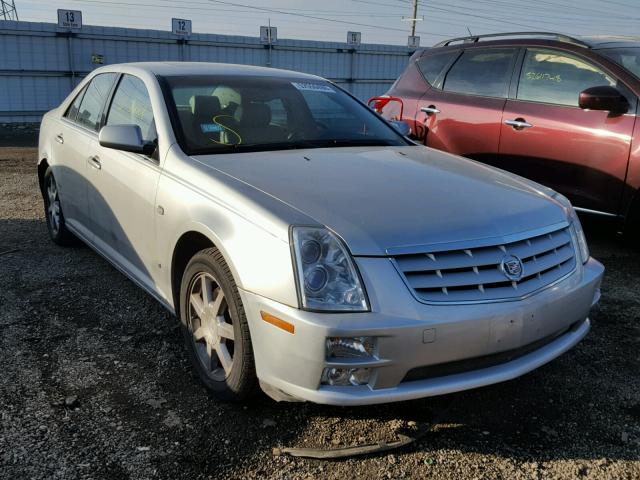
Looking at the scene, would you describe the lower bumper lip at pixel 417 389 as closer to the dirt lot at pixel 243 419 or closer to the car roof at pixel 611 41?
the dirt lot at pixel 243 419

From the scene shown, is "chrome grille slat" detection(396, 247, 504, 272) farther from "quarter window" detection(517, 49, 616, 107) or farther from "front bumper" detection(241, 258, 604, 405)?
"quarter window" detection(517, 49, 616, 107)

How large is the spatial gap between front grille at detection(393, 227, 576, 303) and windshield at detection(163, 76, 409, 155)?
56.8 inches

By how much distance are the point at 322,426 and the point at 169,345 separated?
1.17 m

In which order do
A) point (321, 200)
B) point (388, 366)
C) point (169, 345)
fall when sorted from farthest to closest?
point (169, 345)
point (321, 200)
point (388, 366)

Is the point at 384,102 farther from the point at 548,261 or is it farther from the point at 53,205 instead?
the point at 548,261

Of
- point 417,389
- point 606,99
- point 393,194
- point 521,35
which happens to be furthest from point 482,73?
point 417,389

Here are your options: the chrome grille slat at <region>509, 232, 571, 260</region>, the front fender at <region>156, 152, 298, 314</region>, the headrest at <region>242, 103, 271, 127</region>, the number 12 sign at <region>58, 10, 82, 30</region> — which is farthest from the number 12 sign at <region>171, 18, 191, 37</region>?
the chrome grille slat at <region>509, 232, 571, 260</region>

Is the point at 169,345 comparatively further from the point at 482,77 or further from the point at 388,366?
the point at 482,77

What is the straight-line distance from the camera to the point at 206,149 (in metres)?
3.34

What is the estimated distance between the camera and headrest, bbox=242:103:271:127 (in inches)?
145

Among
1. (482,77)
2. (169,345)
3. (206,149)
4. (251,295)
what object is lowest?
(169,345)

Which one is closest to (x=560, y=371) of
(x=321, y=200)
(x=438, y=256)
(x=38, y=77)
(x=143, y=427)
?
(x=438, y=256)

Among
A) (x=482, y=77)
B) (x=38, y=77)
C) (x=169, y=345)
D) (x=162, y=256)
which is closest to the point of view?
(x=162, y=256)

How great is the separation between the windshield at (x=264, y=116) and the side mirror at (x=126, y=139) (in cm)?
19
